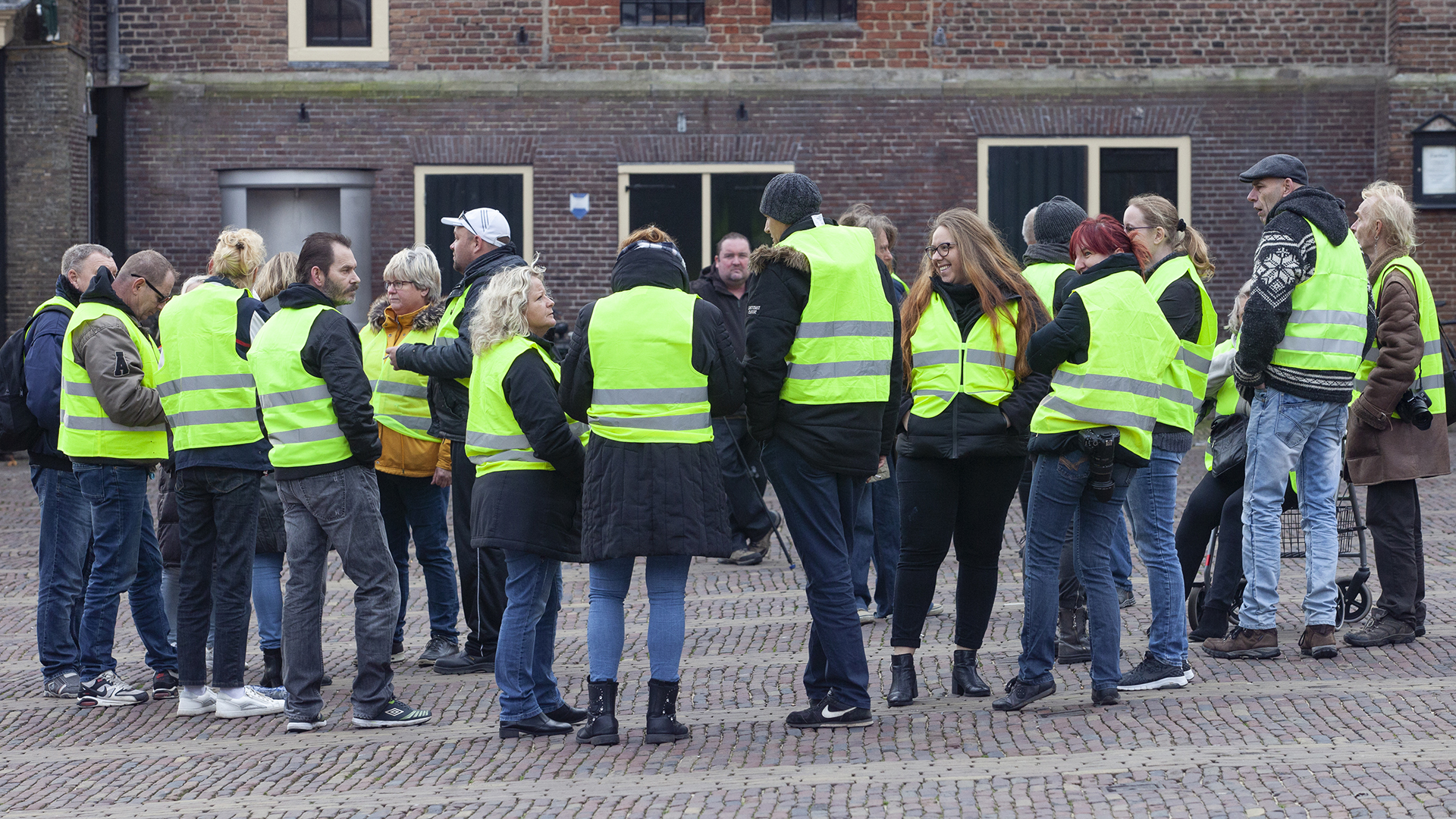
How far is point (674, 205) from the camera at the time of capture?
1706 centimetres

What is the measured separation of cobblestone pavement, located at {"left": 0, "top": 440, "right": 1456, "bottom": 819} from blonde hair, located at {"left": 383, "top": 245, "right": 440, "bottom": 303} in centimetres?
176

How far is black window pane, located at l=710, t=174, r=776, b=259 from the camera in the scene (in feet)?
55.8

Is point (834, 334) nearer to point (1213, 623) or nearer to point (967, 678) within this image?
point (967, 678)

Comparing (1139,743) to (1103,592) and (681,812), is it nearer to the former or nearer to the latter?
(1103,592)

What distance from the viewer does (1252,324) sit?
20.8ft

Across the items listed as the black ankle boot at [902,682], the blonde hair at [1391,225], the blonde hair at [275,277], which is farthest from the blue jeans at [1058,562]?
the blonde hair at [275,277]

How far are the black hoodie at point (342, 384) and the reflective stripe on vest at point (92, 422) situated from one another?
37.1 inches

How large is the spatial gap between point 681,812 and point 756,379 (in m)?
1.59

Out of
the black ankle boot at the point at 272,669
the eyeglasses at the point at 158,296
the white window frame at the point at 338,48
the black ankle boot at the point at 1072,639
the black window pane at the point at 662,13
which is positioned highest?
the black window pane at the point at 662,13

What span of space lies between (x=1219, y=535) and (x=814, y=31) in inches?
438

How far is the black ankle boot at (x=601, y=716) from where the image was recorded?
216 inches

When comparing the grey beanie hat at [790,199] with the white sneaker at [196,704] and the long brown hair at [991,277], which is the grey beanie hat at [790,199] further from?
the white sneaker at [196,704]

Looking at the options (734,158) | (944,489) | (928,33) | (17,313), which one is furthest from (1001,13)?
(944,489)

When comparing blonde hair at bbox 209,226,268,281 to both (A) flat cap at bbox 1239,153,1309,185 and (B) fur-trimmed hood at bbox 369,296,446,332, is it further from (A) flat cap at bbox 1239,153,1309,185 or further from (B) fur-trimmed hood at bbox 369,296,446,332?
(A) flat cap at bbox 1239,153,1309,185
